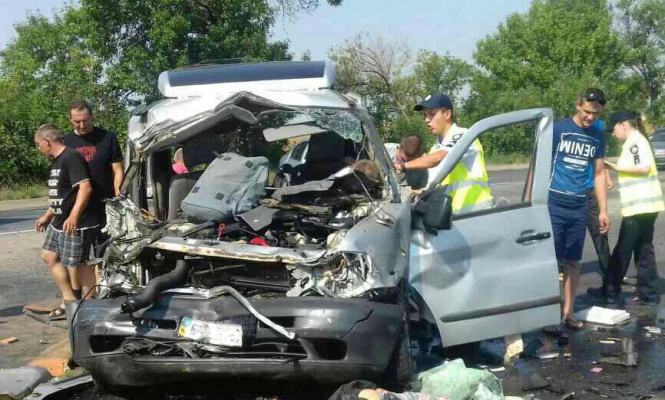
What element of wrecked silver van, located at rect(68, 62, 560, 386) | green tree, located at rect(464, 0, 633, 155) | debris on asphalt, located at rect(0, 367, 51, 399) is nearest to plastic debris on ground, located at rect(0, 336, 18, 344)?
debris on asphalt, located at rect(0, 367, 51, 399)

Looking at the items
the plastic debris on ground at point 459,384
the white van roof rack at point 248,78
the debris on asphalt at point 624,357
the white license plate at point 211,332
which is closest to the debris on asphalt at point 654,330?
the debris on asphalt at point 624,357

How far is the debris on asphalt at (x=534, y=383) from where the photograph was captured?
205 inches

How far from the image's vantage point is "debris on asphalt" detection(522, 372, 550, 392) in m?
5.22

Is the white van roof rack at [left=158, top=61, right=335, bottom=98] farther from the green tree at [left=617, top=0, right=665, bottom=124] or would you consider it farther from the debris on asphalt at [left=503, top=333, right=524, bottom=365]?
the green tree at [left=617, top=0, right=665, bottom=124]

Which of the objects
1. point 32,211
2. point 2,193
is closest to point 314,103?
point 32,211

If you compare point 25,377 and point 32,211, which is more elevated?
point 25,377

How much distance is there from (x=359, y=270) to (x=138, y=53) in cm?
2023

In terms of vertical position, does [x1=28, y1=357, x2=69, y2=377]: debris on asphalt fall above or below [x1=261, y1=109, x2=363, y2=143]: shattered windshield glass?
below

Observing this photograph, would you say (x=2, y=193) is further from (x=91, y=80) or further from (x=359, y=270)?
(x=359, y=270)

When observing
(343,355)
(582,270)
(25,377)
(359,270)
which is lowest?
(582,270)

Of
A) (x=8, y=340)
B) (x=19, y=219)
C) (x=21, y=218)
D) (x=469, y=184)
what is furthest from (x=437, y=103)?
(x=21, y=218)

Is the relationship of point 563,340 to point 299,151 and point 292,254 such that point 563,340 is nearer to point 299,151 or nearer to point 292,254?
point 299,151

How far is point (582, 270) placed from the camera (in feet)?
31.3

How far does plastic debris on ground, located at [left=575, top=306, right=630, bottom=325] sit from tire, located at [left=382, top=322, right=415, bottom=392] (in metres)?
2.70
